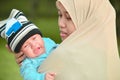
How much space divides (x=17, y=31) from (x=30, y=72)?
0.20 metres

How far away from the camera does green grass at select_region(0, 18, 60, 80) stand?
4.86 m

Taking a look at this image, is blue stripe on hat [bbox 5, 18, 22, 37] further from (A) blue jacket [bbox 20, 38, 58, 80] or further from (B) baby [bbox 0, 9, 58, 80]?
(A) blue jacket [bbox 20, 38, 58, 80]

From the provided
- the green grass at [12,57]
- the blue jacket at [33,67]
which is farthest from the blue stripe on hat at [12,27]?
the green grass at [12,57]

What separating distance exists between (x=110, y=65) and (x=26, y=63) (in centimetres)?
35

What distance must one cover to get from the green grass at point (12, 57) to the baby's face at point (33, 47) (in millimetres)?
2861

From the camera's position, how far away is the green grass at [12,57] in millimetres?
4863

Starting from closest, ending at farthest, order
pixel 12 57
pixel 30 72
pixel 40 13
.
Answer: pixel 30 72 → pixel 12 57 → pixel 40 13

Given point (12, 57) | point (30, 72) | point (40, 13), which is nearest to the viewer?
point (30, 72)

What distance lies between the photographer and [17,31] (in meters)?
1.91

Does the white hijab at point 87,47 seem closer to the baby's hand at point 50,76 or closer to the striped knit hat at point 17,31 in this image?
the baby's hand at point 50,76

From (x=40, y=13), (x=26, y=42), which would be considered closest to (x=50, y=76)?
(x=26, y=42)

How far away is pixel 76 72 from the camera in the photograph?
182cm

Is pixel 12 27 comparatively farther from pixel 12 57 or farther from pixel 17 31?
pixel 12 57

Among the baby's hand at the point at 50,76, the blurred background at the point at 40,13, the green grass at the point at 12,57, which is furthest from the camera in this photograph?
the blurred background at the point at 40,13
